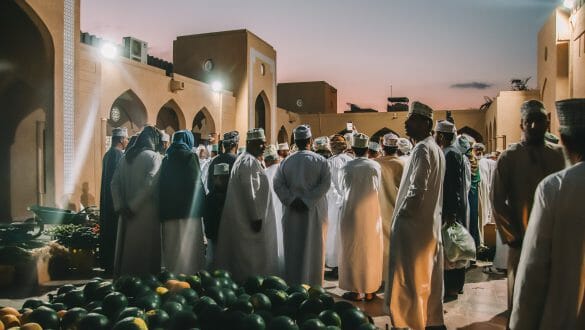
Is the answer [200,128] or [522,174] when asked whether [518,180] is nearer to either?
[522,174]

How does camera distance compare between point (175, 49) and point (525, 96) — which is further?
point (175, 49)

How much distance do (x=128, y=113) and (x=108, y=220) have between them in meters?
8.82

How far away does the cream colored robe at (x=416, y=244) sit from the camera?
138 inches

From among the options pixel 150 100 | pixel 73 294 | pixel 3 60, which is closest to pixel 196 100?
pixel 150 100

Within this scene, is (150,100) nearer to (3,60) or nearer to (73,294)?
(3,60)

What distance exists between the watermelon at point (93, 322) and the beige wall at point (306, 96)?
3181 cm

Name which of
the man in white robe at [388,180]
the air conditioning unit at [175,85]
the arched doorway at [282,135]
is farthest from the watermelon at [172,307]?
the arched doorway at [282,135]

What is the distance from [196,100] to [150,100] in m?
2.80

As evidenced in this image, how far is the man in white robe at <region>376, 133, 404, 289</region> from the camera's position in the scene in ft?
18.0

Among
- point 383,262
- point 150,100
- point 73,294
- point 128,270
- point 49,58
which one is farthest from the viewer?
point 150,100

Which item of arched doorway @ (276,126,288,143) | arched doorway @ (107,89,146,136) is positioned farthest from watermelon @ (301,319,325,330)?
arched doorway @ (276,126,288,143)

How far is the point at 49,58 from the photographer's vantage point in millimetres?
8953

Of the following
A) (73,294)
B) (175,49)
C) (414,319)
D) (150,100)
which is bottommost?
(414,319)

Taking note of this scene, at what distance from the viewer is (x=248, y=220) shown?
4797 millimetres
